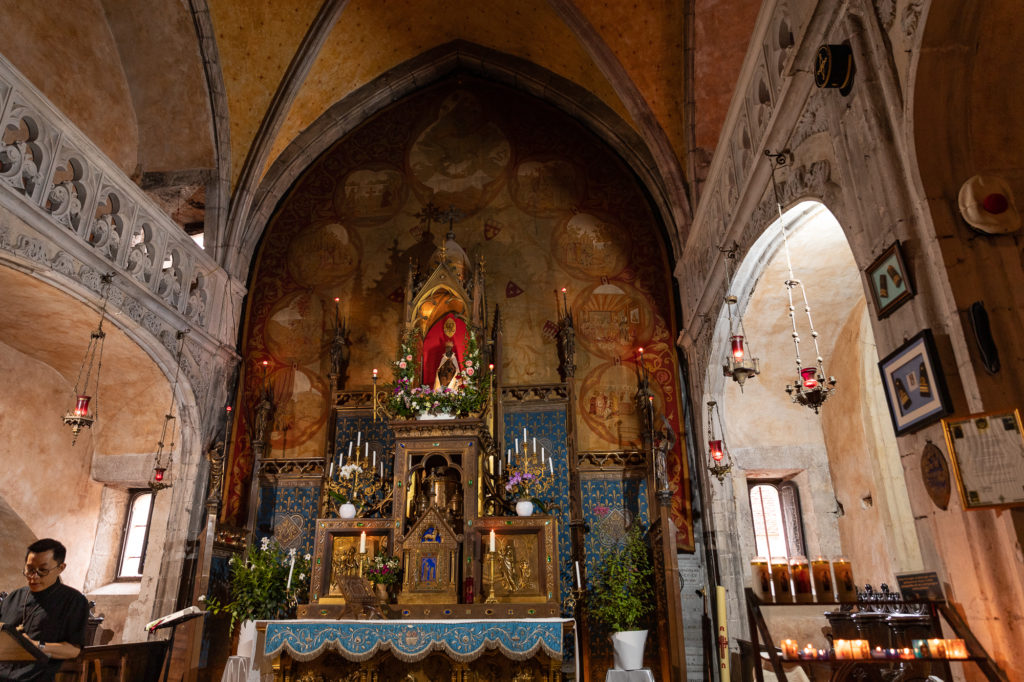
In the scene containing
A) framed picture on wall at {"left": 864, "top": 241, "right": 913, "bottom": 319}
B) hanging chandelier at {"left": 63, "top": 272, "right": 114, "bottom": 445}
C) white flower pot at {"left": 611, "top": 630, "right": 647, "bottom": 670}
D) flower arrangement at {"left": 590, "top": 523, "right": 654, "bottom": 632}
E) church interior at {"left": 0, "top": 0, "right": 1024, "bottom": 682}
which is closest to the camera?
framed picture on wall at {"left": 864, "top": 241, "right": 913, "bottom": 319}

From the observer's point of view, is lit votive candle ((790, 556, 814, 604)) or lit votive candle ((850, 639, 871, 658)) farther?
lit votive candle ((790, 556, 814, 604))

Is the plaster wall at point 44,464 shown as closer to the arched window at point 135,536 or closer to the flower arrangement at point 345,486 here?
the arched window at point 135,536

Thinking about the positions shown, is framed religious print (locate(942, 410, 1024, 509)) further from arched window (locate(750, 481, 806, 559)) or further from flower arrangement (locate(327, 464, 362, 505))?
arched window (locate(750, 481, 806, 559))

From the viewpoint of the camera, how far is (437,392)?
966 centimetres

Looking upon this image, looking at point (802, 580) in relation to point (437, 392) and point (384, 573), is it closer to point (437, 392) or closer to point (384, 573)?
point (384, 573)

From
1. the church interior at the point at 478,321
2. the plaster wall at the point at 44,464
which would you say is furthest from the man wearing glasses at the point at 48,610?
the plaster wall at the point at 44,464

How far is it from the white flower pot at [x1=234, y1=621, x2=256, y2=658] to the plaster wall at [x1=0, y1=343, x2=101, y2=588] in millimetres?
4442

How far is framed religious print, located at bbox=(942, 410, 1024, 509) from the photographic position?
3.42 meters

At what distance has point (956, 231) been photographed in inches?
159

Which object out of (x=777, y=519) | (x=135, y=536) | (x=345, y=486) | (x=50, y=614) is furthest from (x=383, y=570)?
(x=777, y=519)

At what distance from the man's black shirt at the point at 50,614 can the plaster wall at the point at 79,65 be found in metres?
8.45

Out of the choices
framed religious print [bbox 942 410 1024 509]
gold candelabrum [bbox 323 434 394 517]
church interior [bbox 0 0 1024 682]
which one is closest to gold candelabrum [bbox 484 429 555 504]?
church interior [bbox 0 0 1024 682]

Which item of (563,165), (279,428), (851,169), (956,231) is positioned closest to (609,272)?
(563,165)

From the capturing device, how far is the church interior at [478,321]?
5.64 metres
